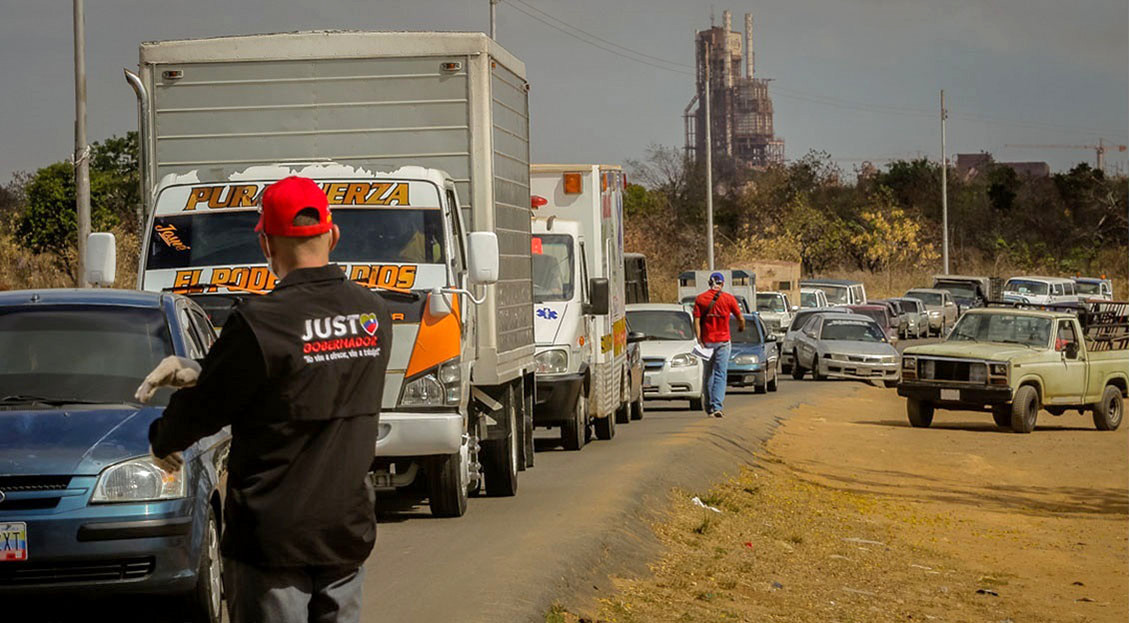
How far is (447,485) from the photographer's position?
481 inches

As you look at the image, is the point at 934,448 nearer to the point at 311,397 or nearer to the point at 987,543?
the point at 987,543

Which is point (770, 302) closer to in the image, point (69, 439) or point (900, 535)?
point (900, 535)

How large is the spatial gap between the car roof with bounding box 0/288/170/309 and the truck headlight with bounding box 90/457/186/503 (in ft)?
4.90

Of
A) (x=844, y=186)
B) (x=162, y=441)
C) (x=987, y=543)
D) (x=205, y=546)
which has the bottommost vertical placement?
(x=987, y=543)

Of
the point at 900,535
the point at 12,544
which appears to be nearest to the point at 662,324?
the point at 900,535

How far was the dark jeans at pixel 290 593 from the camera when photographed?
14.6ft

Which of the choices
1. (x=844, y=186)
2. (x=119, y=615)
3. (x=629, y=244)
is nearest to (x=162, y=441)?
(x=119, y=615)

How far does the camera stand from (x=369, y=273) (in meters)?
11.5

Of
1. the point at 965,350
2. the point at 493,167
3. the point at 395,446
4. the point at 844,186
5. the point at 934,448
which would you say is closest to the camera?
the point at 395,446

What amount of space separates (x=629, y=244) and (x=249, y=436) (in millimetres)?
64928

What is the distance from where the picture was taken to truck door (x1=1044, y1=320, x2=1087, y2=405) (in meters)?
26.0

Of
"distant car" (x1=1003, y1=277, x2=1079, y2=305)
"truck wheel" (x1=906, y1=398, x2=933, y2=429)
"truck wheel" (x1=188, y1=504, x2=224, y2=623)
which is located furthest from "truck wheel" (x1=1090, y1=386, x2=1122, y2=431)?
"distant car" (x1=1003, y1=277, x2=1079, y2=305)

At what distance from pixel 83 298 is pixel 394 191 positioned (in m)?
3.07

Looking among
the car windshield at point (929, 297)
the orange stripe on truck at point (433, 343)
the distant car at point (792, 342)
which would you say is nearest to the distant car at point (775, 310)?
the distant car at point (792, 342)
